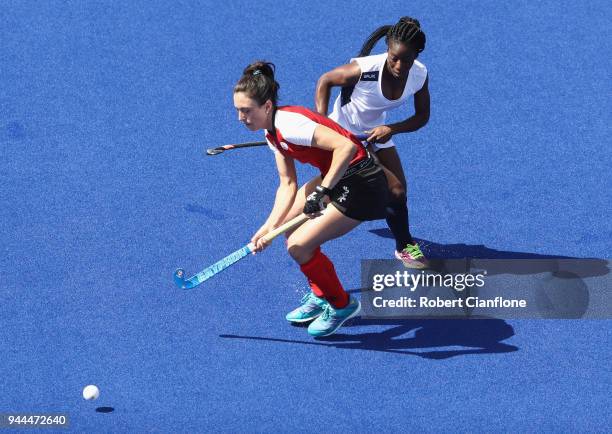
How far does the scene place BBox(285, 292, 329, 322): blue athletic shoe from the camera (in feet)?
23.3

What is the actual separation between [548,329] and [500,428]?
107cm

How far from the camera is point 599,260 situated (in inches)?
301

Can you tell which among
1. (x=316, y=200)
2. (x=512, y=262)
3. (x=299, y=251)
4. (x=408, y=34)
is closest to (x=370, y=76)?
(x=408, y=34)

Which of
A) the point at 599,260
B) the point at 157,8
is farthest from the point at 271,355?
the point at 157,8

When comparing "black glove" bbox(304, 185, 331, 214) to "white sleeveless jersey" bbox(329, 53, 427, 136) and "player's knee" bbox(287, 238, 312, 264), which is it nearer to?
"player's knee" bbox(287, 238, 312, 264)

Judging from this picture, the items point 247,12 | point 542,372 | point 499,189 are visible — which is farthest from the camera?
point 247,12

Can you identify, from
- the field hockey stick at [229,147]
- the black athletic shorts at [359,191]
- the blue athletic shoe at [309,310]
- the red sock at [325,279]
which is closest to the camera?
the black athletic shorts at [359,191]

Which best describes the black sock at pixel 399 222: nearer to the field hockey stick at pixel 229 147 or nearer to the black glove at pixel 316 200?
the black glove at pixel 316 200

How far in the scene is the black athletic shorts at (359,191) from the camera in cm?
661

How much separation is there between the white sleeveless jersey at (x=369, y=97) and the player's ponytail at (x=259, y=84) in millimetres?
971

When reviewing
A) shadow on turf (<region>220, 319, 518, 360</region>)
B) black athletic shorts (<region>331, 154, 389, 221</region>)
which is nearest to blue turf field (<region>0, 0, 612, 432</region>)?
shadow on turf (<region>220, 319, 518, 360</region>)

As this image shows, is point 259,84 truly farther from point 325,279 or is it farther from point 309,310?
point 309,310

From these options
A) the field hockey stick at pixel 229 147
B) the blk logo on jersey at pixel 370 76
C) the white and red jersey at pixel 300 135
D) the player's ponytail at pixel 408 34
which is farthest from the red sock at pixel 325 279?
the field hockey stick at pixel 229 147

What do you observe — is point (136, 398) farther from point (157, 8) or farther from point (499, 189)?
point (157, 8)
